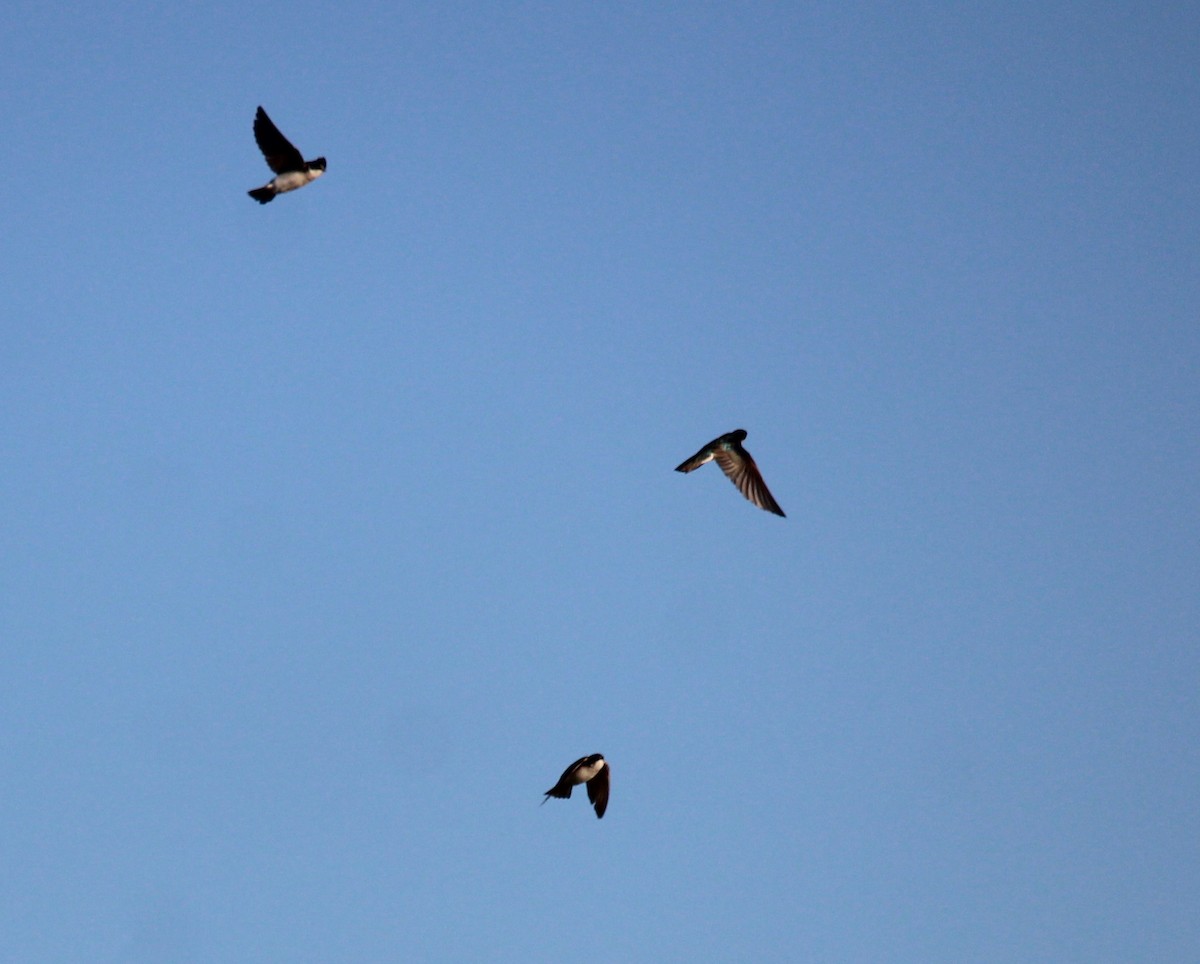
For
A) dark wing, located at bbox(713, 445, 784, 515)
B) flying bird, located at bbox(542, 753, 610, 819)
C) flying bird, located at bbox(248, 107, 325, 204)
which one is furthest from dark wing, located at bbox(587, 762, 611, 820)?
flying bird, located at bbox(248, 107, 325, 204)

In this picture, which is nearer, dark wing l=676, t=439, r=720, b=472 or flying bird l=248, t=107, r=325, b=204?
flying bird l=248, t=107, r=325, b=204

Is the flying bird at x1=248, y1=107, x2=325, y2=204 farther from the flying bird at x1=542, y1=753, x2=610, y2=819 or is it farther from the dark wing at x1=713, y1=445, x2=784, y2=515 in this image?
the flying bird at x1=542, y1=753, x2=610, y2=819

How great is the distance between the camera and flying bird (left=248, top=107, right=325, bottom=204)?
33.7 meters

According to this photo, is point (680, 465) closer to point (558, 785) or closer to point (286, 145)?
point (558, 785)

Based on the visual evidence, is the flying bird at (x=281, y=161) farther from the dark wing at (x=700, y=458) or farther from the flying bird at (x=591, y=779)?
the flying bird at (x=591, y=779)

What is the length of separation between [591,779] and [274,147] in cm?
1332

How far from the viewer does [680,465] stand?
3719cm

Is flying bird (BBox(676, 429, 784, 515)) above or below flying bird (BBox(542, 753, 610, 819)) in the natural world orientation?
above

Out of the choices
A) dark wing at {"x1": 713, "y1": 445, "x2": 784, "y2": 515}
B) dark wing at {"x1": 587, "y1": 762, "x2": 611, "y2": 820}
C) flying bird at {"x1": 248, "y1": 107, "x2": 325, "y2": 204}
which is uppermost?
flying bird at {"x1": 248, "y1": 107, "x2": 325, "y2": 204}

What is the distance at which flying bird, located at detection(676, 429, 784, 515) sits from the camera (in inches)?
1469

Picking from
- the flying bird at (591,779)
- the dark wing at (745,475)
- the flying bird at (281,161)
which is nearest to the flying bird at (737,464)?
the dark wing at (745,475)

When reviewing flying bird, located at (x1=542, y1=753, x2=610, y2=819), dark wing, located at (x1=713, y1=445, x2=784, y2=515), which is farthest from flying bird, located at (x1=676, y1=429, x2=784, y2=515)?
flying bird, located at (x1=542, y1=753, x2=610, y2=819)

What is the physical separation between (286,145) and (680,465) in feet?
31.4

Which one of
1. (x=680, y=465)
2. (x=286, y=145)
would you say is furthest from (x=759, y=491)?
(x=286, y=145)
